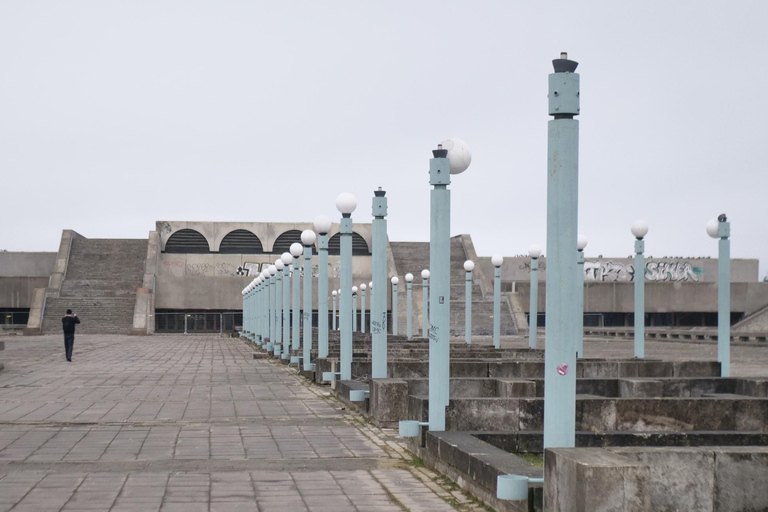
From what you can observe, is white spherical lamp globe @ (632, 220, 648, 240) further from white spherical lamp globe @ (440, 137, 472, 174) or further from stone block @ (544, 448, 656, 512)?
stone block @ (544, 448, 656, 512)

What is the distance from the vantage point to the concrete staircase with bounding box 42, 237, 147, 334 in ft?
196

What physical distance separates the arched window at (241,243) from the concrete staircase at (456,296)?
10210 millimetres

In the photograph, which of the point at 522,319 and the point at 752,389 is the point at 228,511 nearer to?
the point at 752,389

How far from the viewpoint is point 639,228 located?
61.3ft

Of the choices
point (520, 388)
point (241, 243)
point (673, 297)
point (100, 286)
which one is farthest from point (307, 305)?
point (241, 243)

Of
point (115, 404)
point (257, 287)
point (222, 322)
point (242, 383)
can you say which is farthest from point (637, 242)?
point (222, 322)

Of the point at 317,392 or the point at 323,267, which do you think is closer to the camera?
the point at 317,392

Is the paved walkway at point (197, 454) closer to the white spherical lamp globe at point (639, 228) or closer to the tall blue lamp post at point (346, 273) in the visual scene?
the tall blue lamp post at point (346, 273)

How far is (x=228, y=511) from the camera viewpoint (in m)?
7.02

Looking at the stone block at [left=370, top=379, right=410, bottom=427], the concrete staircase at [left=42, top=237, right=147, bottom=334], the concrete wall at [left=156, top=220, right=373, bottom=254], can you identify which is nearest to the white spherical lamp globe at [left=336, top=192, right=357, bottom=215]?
the stone block at [left=370, top=379, right=410, bottom=427]

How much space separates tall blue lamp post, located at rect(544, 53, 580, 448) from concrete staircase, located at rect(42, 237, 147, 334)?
179 feet

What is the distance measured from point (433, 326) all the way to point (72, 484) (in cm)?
347

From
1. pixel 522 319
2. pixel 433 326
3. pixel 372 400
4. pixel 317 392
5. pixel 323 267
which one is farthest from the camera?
pixel 522 319

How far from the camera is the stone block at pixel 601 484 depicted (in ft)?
17.8
